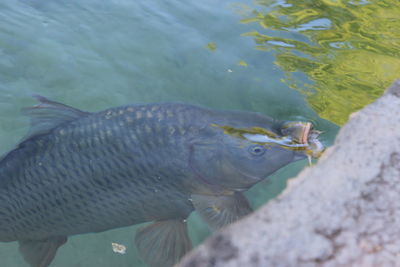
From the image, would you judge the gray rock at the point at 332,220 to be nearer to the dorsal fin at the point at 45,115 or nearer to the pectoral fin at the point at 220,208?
the pectoral fin at the point at 220,208

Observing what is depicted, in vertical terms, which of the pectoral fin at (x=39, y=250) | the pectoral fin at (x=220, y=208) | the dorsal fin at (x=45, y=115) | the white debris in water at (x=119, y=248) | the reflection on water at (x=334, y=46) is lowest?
the white debris in water at (x=119, y=248)

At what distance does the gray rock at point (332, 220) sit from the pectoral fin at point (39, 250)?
209cm

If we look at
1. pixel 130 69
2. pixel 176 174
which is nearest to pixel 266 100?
pixel 130 69

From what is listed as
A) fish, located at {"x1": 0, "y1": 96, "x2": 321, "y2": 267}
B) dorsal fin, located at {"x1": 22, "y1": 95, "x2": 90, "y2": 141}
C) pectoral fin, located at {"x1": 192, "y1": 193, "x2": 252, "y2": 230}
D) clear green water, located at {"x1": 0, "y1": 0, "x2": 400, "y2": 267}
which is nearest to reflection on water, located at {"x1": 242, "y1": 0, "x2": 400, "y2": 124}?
clear green water, located at {"x1": 0, "y1": 0, "x2": 400, "y2": 267}

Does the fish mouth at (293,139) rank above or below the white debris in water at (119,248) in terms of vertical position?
above

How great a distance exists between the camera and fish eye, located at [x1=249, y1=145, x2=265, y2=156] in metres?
2.83

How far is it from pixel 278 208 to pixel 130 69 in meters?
3.67

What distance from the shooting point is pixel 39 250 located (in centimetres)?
306

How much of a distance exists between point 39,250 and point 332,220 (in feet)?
7.71

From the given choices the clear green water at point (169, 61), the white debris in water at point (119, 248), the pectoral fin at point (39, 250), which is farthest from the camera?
the clear green water at point (169, 61)

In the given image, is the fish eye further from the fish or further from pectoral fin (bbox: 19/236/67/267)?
pectoral fin (bbox: 19/236/67/267)

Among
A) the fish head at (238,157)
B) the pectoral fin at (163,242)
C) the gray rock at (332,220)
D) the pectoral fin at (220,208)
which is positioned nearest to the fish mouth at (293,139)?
the fish head at (238,157)

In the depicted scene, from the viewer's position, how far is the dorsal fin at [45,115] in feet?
9.36

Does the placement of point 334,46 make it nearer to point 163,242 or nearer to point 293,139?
point 293,139
